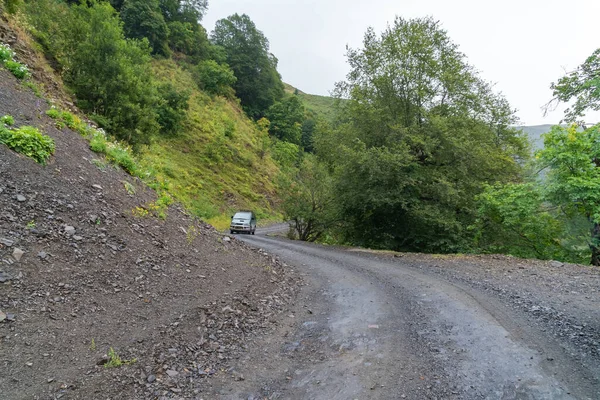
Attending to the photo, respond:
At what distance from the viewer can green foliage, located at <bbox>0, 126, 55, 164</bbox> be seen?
5.82 metres

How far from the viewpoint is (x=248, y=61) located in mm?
53906

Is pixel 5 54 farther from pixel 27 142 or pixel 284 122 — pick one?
pixel 284 122

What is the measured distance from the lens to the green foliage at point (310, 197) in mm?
19766

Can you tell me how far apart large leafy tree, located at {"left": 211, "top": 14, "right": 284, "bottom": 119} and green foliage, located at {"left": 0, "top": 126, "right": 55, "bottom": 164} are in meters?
47.4

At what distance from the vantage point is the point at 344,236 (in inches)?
765

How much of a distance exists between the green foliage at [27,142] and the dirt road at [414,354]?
5.29 metres

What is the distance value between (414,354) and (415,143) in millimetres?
11443

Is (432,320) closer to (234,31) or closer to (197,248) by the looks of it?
(197,248)

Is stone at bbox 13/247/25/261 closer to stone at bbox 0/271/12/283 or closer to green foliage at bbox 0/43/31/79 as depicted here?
stone at bbox 0/271/12/283

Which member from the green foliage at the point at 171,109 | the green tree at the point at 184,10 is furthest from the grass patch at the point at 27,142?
the green tree at the point at 184,10

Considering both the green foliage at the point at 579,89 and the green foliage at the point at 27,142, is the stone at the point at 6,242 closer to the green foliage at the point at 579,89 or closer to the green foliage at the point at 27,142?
the green foliage at the point at 27,142

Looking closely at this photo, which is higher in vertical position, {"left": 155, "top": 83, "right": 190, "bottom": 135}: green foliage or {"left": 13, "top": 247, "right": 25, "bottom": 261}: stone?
{"left": 155, "top": 83, "right": 190, "bottom": 135}: green foliage

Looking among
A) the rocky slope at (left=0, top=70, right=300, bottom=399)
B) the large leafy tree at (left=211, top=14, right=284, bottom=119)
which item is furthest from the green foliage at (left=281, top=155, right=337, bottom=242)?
the large leafy tree at (left=211, top=14, right=284, bottom=119)

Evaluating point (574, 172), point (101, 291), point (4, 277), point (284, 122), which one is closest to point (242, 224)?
point (574, 172)
